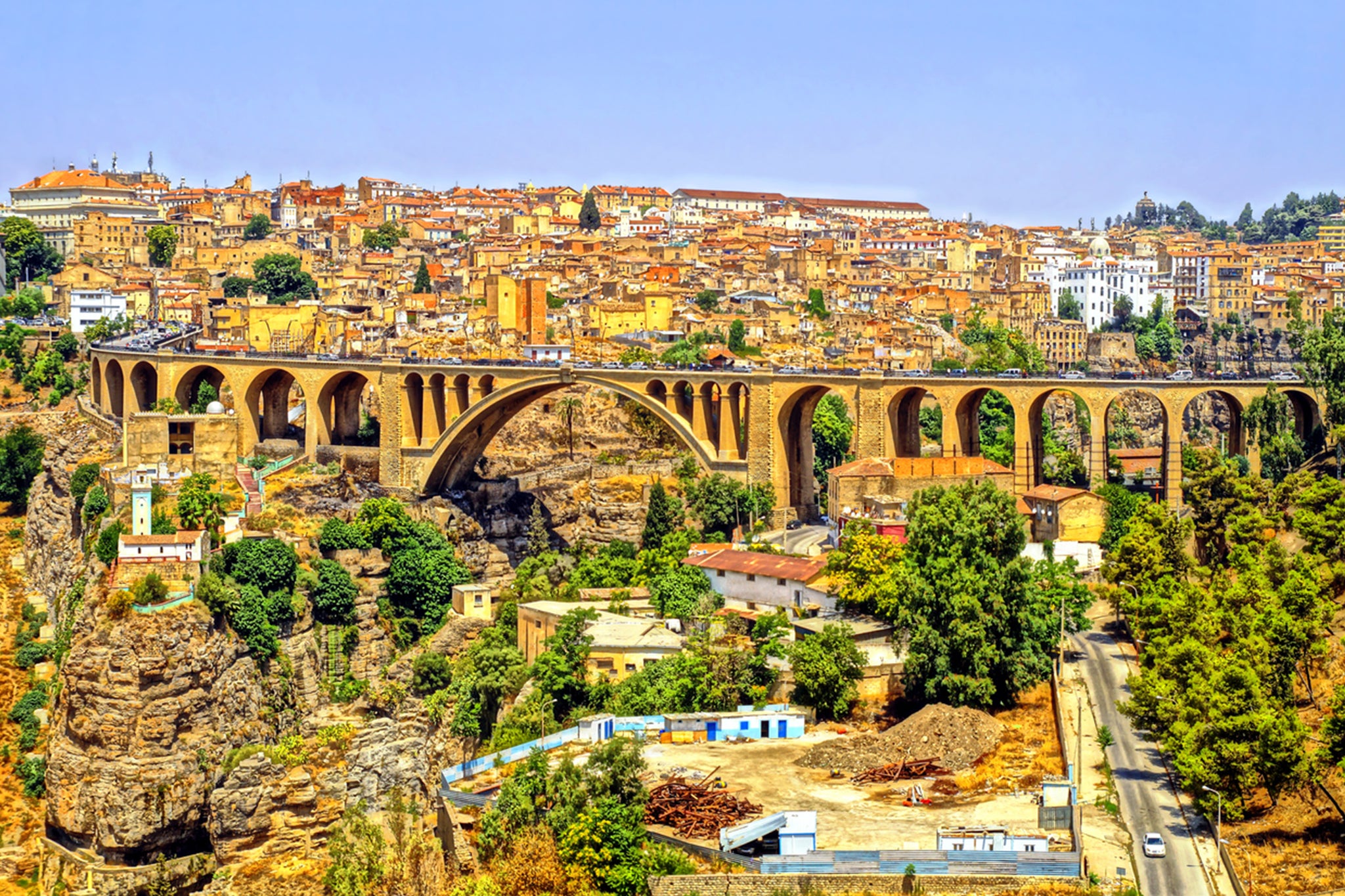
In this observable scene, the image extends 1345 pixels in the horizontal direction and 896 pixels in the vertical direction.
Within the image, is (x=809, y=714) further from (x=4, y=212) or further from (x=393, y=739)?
(x=4, y=212)

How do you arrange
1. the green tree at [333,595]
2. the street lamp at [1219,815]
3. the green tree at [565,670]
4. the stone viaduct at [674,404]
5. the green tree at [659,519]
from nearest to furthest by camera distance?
the street lamp at [1219,815]
the green tree at [565,670]
the green tree at [333,595]
the stone viaduct at [674,404]
the green tree at [659,519]

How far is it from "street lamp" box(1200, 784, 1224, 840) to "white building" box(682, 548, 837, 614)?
62.7ft

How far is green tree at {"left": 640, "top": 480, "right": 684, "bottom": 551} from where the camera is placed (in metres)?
65.4

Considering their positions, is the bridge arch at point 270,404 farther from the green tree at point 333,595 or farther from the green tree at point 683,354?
the green tree at point 683,354

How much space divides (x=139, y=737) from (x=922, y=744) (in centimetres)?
2521

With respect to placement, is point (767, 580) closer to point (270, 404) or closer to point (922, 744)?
point (922, 744)

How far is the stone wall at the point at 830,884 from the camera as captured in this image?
30.7m

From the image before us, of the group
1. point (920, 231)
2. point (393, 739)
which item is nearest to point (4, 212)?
point (920, 231)

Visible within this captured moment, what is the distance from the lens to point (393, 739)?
185 feet

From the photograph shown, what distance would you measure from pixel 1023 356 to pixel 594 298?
83.0 feet

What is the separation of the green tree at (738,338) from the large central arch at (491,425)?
18.2m

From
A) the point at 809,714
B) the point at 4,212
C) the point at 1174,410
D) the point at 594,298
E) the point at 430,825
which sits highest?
the point at 4,212

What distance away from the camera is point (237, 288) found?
362 ft

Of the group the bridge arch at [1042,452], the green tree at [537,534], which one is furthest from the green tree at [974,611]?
the green tree at [537,534]
